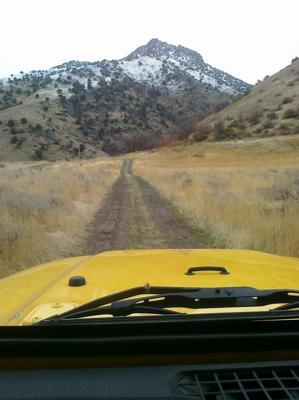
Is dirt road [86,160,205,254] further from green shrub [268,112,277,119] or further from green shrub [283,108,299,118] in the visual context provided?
green shrub [268,112,277,119]

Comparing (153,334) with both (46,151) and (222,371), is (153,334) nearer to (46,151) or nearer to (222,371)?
(222,371)

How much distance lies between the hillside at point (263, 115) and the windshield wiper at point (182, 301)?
208 feet

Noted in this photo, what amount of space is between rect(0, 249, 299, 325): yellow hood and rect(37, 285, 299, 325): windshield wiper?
0.71ft

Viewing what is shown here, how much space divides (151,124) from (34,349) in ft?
448

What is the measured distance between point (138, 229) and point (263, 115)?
66311mm

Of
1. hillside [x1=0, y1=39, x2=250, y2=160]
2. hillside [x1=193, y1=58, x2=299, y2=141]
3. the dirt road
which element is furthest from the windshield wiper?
hillside [x1=0, y1=39, x2=250, y2=160]

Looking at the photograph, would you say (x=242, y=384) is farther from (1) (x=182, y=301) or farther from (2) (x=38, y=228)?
(2) (x=38, y=228)

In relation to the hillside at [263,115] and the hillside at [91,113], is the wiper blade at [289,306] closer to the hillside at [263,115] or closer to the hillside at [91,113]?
the hillside at [263,115]

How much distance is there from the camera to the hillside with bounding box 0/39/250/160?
335 ft

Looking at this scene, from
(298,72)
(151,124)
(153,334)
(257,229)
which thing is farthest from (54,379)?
(151,124)

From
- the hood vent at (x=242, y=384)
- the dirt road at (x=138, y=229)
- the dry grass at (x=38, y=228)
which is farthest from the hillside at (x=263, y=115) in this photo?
the hood vent at (x=242, y=384)

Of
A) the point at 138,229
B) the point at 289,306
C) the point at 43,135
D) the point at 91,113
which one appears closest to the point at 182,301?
the point at 289,306

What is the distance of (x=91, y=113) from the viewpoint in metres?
130

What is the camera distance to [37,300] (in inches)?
116
